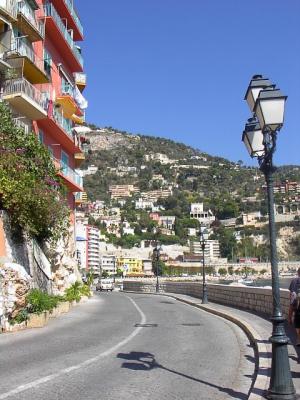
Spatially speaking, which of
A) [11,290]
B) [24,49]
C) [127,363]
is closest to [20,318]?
[11,290]

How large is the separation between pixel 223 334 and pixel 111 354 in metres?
4.61

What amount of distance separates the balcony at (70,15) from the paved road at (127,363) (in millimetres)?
25456

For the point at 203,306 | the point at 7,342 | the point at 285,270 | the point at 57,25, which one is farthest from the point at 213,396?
the point at 285,270

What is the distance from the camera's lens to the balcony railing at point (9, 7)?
2612cm

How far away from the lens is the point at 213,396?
7.21m

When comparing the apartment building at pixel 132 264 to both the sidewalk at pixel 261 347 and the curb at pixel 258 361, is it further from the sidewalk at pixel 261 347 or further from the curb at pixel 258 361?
the curb at pixel 258 361

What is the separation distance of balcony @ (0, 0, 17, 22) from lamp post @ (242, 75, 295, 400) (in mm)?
21448

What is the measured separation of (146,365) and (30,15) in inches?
949

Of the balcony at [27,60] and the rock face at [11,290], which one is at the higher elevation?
the balcony at [27,60]

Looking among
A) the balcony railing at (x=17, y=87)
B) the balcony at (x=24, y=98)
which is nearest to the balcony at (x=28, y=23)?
the balcony at (x=24, y=98)

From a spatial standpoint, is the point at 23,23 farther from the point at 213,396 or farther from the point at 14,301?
the point at 213,396

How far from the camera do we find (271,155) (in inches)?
290

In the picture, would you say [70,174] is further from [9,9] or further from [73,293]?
[9,9]

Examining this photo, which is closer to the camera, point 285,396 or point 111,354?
point 285,396
